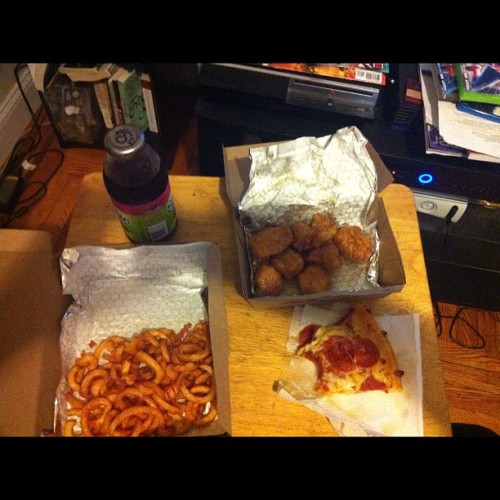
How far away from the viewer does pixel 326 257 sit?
0.85 meters

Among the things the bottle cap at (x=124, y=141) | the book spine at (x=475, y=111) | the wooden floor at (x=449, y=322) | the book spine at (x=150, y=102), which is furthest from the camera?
the book spine at (x=150, y=102)

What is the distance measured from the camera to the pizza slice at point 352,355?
28.8 inches

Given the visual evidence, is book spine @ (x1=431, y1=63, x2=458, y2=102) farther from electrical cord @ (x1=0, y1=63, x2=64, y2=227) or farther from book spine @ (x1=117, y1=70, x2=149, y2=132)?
electrical cord @ (x1=0, y1=63, x2=64, y2=227)

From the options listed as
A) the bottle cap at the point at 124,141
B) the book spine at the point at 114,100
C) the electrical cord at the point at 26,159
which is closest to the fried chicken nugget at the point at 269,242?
the bottle cap at the point at 124,141

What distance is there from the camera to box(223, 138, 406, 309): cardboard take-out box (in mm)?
744

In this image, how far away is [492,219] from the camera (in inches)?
45.4

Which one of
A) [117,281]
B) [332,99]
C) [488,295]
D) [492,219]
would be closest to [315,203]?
[332,99]

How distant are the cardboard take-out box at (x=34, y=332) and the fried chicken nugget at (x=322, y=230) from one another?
0.20 metres

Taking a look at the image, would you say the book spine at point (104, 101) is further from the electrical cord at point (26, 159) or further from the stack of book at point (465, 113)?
the stack of book at point (465, 113)

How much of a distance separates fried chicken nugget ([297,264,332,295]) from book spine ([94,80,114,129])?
1.04 meters

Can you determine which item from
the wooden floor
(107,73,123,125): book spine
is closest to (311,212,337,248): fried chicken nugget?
the wooden floor

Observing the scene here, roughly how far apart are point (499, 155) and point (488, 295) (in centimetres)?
55

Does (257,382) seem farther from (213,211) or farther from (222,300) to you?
(213,211)

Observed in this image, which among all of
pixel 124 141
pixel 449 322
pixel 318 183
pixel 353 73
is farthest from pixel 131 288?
pixel 449 322
